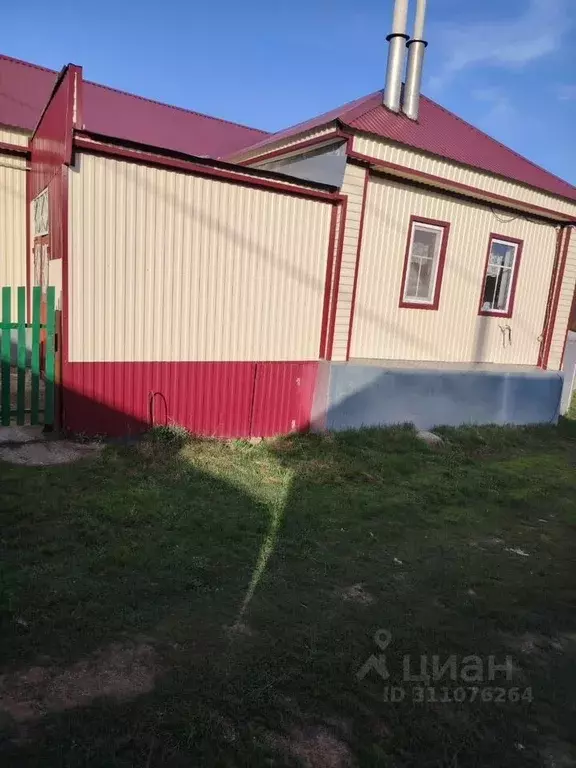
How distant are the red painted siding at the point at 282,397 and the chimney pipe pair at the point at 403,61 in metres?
4.38

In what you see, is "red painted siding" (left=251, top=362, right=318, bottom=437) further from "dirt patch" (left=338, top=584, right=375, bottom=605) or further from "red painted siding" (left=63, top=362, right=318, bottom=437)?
"dirt patch" (left=338, top=584, right=375, bottom=605)

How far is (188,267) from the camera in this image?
6.18 metres

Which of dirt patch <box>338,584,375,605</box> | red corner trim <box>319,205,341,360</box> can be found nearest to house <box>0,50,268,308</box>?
red corner trim <box>319,205,341,360</box>

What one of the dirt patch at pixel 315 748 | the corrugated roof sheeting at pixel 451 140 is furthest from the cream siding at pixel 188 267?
the dirt patch at pixel 315 748

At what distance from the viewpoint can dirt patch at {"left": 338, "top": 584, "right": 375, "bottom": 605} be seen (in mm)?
3418

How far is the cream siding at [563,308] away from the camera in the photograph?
398 inches

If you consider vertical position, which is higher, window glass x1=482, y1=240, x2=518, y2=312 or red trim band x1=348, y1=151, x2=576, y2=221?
red trim band x1=348, y1=151, x2=576, y2=221

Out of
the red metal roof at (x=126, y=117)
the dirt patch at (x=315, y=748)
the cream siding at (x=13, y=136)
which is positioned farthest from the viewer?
the red metal roof at (x=126, y=117)

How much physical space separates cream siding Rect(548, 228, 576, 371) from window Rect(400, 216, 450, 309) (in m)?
3.23

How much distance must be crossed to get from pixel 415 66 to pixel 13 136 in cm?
649

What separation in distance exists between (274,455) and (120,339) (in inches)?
90.0

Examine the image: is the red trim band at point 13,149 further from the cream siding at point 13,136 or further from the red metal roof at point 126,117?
the red metal roof at point 126,117

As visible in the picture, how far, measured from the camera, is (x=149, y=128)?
10727 mm

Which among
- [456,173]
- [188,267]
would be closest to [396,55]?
[456,173]
